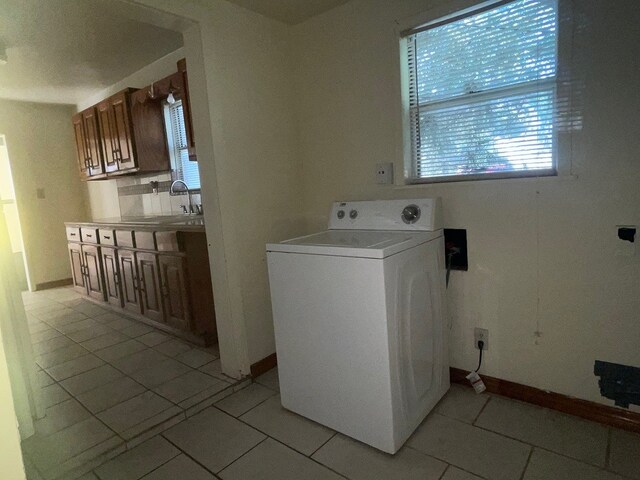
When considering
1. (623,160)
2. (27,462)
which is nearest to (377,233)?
(623,160)

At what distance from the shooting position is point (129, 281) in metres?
3.09

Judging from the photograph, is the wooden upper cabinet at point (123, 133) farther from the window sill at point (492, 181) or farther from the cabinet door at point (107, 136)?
the window sill at point (492, 181)

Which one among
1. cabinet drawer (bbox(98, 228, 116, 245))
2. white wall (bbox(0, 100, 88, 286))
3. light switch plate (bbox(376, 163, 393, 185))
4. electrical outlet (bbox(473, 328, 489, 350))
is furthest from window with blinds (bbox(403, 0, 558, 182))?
white wall (bbox(0, 100, 88, 286))

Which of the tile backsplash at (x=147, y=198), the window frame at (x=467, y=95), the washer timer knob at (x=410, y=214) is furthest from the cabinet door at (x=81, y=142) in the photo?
the washer timer knob at (x=410, y=214)

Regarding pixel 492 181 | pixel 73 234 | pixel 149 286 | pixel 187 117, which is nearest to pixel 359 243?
pixel 492 181

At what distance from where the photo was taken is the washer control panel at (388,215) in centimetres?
177

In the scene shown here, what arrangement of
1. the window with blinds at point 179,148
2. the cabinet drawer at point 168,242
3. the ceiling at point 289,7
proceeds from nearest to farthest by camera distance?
the ceiling at point 289,7, the cabinet drawer at point 168,242, the window with blinds at point 179,148

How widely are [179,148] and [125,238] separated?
96cm

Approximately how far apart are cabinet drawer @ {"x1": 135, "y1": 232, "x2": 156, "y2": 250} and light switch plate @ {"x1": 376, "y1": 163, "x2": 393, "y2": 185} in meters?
1.69

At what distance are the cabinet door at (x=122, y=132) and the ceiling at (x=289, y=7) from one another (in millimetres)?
1905

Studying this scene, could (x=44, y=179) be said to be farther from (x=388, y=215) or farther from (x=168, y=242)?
(x=388, y=215)

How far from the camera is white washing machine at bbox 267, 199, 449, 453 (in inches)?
56.4

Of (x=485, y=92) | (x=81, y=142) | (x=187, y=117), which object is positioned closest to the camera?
(x=485, y=92)

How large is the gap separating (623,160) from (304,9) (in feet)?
5.81
